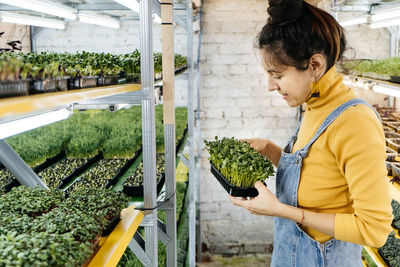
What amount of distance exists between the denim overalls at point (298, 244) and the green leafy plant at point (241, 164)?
98 mm

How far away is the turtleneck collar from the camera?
140 centimetres

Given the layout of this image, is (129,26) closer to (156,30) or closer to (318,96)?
(156,30)

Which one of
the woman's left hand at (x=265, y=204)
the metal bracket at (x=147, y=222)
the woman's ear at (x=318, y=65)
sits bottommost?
the metal bracket at (x=147, y=222)

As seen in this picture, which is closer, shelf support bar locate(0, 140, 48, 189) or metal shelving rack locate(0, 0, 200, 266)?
metal shelving rack locate(0, 0, 200, 266)

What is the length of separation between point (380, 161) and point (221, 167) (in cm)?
88

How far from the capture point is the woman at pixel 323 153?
3.97 feet

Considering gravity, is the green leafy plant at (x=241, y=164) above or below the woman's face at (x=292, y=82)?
below

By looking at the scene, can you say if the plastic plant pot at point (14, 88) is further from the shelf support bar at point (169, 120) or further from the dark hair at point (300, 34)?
the shelf support bar at point (169, 120)

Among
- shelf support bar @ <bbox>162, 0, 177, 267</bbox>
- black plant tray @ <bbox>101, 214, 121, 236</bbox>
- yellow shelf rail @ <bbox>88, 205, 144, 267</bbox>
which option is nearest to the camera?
yellow shelf rail @ <bbox>88, 205, 144, 267</bbox>

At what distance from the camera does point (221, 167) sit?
192 centimetres

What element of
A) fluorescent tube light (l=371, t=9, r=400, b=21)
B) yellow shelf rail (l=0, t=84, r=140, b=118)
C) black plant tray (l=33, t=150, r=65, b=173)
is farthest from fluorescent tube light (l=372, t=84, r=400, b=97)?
black plant tray (l=33, t=150, r=65, b=173)

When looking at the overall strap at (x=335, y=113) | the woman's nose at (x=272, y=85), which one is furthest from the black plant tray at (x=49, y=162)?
the overall strap at (x=335, y=113)

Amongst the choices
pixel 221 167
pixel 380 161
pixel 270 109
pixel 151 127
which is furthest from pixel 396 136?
pixel 151 127

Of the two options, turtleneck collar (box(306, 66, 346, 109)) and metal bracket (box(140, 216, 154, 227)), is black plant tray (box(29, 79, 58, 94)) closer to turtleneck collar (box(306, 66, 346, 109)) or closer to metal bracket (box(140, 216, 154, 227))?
metal bracket (box(140, 216, 154, 227))
